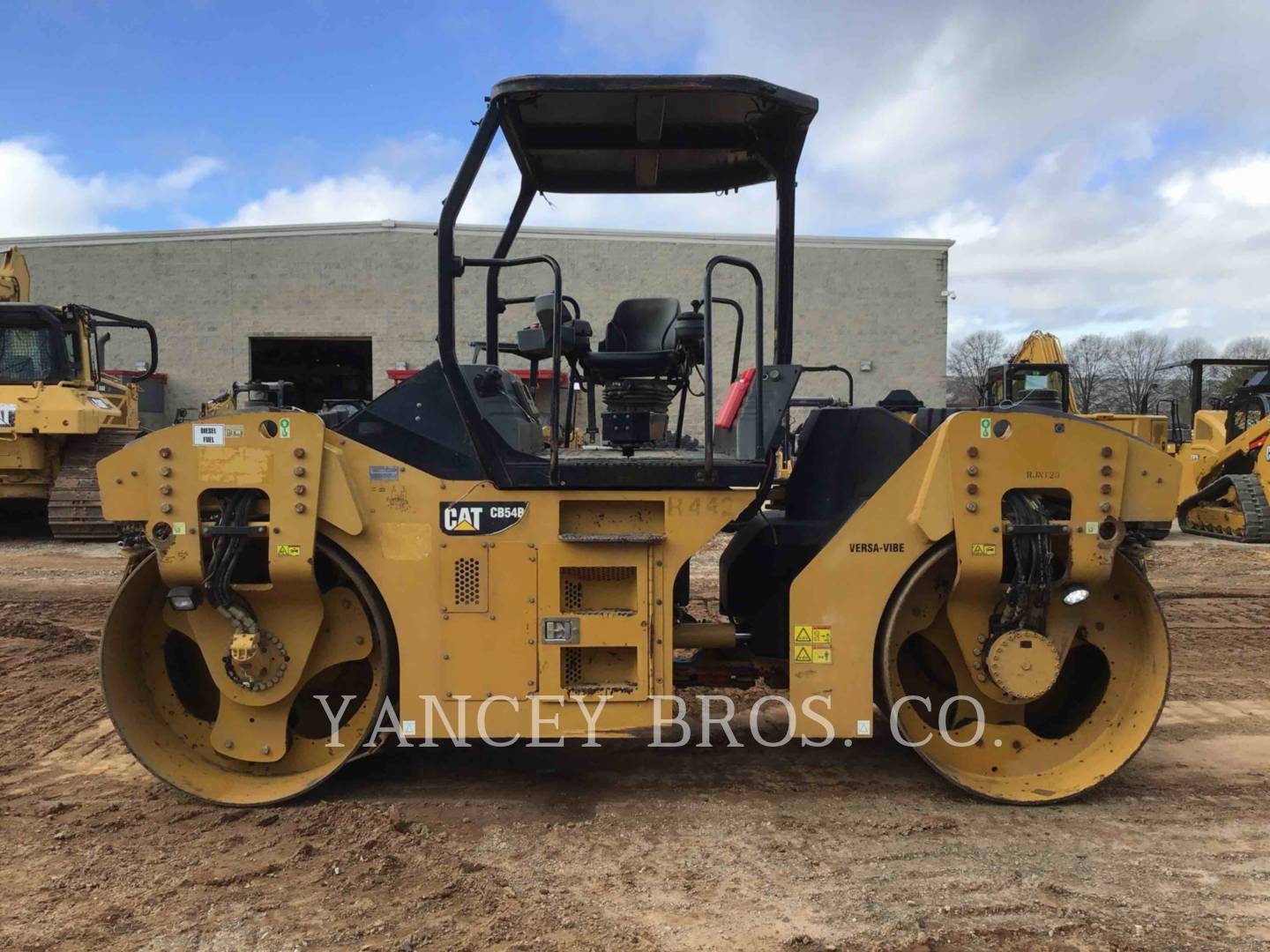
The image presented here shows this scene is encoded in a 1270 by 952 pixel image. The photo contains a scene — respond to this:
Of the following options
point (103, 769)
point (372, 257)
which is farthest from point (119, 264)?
point (103, 769)

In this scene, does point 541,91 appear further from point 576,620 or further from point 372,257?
point 372,257

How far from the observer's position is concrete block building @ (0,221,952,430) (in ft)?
75.9

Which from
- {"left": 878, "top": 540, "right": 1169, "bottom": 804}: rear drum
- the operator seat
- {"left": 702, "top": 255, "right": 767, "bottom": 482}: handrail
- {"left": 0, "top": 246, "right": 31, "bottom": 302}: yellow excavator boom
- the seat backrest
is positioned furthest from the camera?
{"left": 0, "top": 246, "right": 31, "bottom": 302}: yellow excavator boom

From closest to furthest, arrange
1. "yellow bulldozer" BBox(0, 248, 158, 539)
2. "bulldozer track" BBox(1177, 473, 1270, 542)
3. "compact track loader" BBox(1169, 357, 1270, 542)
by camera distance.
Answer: "yellow bulldozer" BBox(0, 248, 158, 539)
"bulldozer track" BBox(1177, 473, 1270, 542)
"compact track loader" BBox(1169, 357, 1270, 542)

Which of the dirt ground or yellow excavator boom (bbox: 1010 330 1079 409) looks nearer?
the dirt ground

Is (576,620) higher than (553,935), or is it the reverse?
(576,620)

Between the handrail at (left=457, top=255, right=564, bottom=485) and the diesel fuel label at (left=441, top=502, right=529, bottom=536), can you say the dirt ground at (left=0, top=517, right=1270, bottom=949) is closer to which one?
the diesel fuel label at (left=441, top=502, right=529, bottom=536)

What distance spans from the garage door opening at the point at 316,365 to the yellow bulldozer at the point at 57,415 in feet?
37.6

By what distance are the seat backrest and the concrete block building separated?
18.1 metres

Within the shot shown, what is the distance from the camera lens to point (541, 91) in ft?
→ 11.7

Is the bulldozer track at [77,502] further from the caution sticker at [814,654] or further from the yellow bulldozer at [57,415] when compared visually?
the caution sticker at [814,654]

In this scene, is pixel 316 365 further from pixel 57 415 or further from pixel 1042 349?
pixel 1042 349

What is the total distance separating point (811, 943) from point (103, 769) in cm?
327

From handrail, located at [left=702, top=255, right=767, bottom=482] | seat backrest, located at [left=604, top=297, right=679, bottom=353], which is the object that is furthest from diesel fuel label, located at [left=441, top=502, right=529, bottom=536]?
seat backrest, located at [left=604, top=297, right=679, bottom=353]
